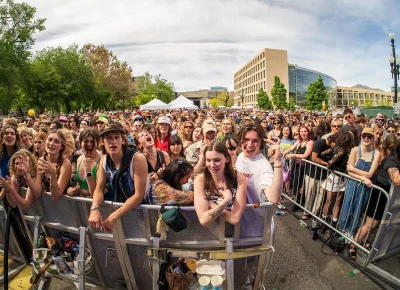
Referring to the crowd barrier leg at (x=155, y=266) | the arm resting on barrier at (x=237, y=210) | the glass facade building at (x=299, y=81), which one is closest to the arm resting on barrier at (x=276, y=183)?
the arm resting on barrier at (x=237, y=210)

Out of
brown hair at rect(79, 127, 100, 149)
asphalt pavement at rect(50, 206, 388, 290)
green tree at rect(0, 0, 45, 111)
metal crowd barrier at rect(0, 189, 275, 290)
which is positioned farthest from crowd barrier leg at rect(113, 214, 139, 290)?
green tree at rect(0, 0, 45, 111)

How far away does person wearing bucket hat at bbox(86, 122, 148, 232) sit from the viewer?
98.3 inches

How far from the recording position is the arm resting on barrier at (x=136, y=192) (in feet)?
8.08

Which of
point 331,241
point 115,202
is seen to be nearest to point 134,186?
point 115,202

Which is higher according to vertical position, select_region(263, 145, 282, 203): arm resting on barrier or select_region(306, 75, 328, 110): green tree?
select_region(306, 75, 328, 110): green tree

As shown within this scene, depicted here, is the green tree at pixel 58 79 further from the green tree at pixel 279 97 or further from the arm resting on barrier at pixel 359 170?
the green tree at pixel 279 97

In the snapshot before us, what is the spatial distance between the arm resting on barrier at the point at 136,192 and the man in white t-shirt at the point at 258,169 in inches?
44.9

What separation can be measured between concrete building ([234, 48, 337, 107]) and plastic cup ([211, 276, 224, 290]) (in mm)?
93273

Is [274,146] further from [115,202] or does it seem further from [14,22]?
[14,22]

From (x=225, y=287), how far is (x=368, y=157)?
3.12m

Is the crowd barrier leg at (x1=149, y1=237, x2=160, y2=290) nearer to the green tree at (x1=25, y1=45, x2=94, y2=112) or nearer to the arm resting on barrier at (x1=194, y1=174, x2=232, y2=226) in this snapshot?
the arm resting on barrier at (x1=194, y1=174, x2=232, y2=226)

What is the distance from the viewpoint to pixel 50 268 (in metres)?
2.76

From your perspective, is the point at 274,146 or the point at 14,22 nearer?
the point at 274,146

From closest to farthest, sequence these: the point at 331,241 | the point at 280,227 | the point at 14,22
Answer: the point at 331,241
the point at 280,227
the point at 14,22
